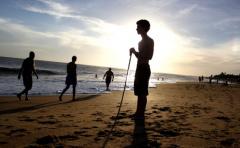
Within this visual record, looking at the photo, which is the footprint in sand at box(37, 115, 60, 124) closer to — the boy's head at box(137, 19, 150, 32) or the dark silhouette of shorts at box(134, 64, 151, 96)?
the dark silhouette of shorts at box(134, 64, 151, 96)

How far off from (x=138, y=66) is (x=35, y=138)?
281 centimetres

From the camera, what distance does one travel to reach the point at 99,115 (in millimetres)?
7312

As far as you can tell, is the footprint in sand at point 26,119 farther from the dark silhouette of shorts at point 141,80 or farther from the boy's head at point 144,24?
the boy's head at point 144,24

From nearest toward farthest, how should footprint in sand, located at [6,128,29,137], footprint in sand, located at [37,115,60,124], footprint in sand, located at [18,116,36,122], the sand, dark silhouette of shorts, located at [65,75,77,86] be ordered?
1. the sand
2. footprint in sand, located at [6,128,29,137]
3. footprint in sand, located at [37,115,60,124]
4. footprint in sand, located at [18,116,36,122]
5. dark silhouette of shorts, located at [65,75,77,86]

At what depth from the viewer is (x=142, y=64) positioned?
6.59 metres

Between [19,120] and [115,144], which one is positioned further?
[19,120]

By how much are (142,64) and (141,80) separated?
345 millimetres

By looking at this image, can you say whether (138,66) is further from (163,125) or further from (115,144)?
(115,144)

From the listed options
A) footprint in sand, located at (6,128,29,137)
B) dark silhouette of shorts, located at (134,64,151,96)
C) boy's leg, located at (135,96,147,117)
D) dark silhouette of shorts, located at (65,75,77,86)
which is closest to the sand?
footprint in sand, located at (6,128,29,137)

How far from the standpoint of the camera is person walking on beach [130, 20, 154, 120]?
256 inches

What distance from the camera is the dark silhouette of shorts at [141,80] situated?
648cm

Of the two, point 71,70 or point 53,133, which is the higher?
point 71,70

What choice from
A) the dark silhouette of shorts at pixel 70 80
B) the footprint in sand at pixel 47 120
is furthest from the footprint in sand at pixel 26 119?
the dark silhouette of shorts at pixel 70 80

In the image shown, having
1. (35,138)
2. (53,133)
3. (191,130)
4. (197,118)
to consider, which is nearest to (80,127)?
(53,133)
